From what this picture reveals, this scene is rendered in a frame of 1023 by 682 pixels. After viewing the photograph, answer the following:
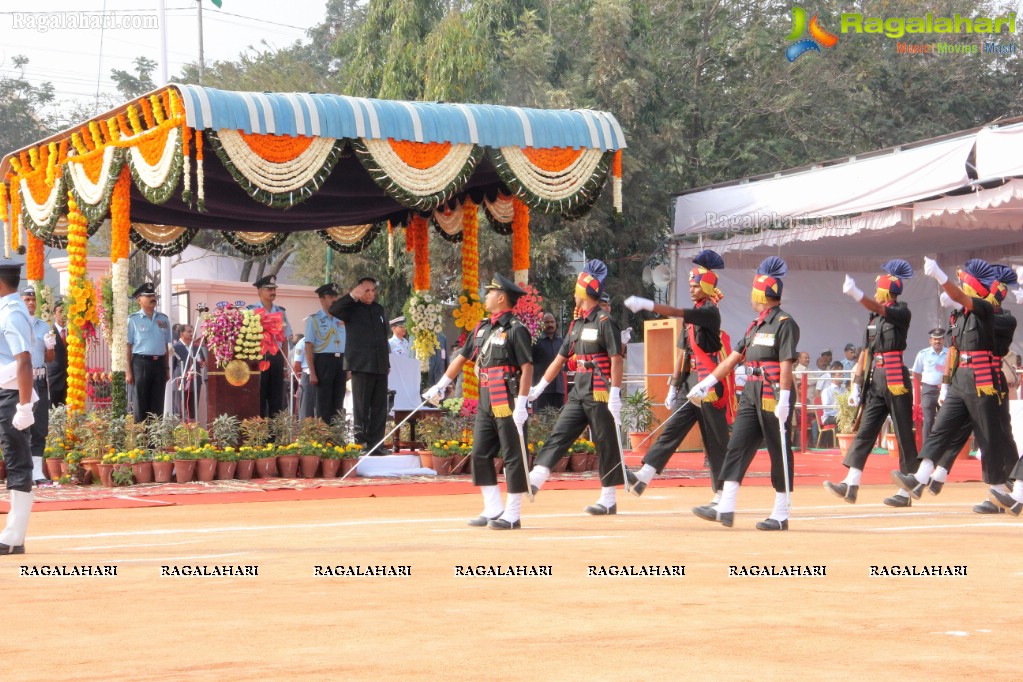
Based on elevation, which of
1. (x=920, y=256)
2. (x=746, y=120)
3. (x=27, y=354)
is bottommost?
(x=27, y=354)

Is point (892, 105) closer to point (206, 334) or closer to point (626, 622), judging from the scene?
point (206, 334)

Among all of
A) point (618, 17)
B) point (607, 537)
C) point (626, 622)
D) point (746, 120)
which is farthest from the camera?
point (746, 120)

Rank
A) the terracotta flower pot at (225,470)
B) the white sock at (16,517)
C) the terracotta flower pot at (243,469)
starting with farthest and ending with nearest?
the terracotta flower pot at (243,469) < the terracotta flower pot at (225,470) < the white sock at (16,517)

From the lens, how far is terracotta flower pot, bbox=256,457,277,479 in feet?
51.4

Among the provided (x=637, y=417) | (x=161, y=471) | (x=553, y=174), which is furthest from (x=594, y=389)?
(x=637, y=417)

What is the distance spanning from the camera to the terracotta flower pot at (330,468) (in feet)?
52.5

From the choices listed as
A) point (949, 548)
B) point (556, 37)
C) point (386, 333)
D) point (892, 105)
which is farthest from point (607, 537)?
point (892, 105)

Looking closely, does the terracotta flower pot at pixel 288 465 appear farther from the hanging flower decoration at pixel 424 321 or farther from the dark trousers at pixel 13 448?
the dark trousers at pixel 13 448

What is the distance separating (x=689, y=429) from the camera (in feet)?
37.9

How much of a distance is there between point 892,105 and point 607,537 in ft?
87.8

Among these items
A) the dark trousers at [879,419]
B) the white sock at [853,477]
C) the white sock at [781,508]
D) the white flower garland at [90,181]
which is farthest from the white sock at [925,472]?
the white flower garland at [90,181]

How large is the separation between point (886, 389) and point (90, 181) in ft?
29.9

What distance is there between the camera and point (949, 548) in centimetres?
918

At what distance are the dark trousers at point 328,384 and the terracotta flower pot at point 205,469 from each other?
1946mm
